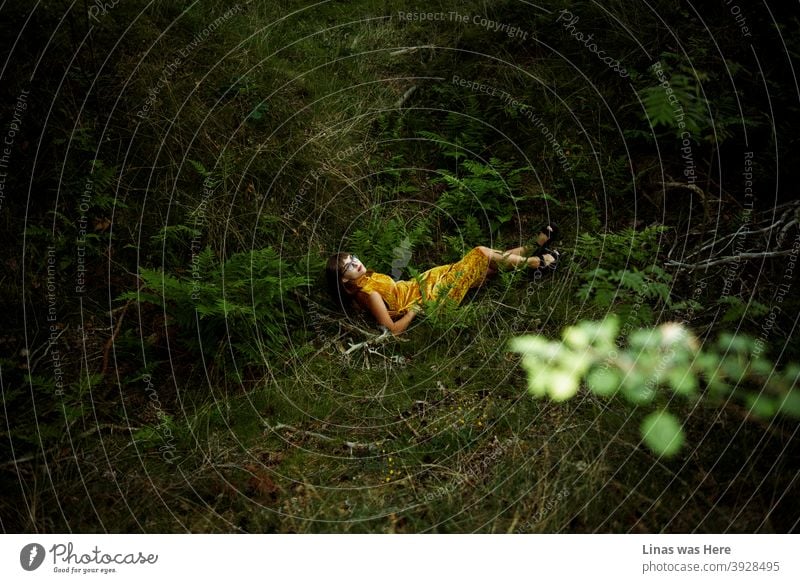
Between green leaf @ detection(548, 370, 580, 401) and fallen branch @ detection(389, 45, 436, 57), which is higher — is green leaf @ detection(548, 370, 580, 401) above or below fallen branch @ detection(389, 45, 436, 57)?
below

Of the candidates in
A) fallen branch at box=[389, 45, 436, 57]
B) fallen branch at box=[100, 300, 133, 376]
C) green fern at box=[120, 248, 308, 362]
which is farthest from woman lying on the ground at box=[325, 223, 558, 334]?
fallen branch at box=[389, 45, 436, 57]

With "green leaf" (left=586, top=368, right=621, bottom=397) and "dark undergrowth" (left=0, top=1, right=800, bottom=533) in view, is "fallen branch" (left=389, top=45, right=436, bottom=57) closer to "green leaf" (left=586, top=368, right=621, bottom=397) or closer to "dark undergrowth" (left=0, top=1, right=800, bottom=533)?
"dark undergrowth" (left=0, top=1, right=800, bottom=533)

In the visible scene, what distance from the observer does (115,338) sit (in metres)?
4.05

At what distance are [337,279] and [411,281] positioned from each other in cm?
78

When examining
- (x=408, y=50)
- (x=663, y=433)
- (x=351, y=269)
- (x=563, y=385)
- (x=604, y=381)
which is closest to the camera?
(x=663, y=433)

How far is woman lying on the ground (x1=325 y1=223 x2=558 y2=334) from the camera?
4820 mm

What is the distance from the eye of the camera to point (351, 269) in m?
4.80

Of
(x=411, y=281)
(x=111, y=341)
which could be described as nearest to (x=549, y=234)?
(x=411, y=281)

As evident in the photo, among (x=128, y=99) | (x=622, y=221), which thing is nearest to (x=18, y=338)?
(x=128, y=99)

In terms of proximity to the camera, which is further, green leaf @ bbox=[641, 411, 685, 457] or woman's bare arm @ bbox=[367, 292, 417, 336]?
woman's bare arm @ bbox=[367, 292, 417, 336]

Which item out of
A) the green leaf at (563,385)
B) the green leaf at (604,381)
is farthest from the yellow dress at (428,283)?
the green leaf at (604,381)

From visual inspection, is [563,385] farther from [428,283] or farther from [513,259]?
[428,283]

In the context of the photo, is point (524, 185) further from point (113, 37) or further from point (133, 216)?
point (113, 37)
